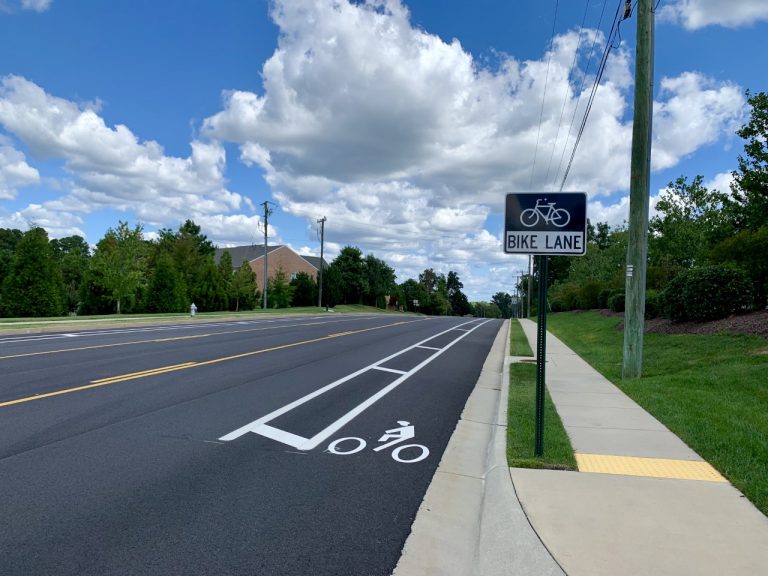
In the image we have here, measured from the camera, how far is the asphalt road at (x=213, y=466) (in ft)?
11.6

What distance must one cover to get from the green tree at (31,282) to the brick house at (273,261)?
36693mm

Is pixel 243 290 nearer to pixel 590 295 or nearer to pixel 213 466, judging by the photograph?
pixel 590 295

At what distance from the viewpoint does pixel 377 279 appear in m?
81.5

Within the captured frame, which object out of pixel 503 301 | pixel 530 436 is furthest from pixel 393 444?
pixel 503 301

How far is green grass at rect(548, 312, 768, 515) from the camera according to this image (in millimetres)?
5102

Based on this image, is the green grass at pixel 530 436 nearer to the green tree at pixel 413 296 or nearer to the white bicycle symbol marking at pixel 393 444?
the white bicycle symbol marking at pixel 393 444

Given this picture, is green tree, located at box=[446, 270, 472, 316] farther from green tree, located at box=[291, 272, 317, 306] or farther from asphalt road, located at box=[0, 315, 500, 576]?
asphalt road, located at box=[0, 315, 500, 576]

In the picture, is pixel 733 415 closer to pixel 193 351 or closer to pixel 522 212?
pixel 522 212

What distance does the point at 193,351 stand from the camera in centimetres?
1377

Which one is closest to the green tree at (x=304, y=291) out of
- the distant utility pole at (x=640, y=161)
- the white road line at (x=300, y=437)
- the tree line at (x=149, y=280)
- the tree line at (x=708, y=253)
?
the tree line at (x=149, y=280)

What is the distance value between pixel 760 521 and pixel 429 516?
89.4 inches

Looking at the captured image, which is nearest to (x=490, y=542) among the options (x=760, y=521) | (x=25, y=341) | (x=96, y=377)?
(x=760, y=521)

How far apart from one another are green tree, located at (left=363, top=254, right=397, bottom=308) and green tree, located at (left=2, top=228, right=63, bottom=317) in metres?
50.9

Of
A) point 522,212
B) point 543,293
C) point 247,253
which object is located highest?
point 247,253
